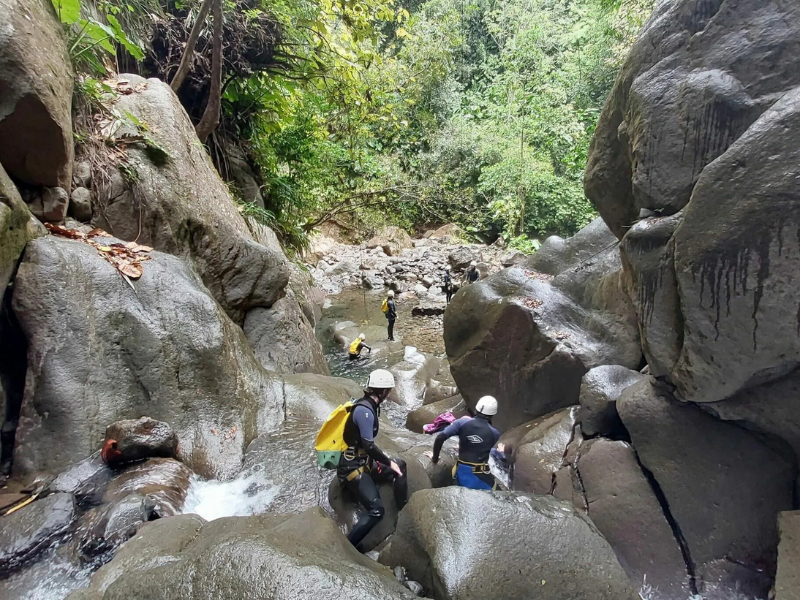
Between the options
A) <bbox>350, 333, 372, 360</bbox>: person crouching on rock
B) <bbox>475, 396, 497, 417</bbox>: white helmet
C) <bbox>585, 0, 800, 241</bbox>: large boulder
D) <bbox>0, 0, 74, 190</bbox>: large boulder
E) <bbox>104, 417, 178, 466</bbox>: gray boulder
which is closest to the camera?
<bbox>585, 0, 800, 241</bbox>: large boulder

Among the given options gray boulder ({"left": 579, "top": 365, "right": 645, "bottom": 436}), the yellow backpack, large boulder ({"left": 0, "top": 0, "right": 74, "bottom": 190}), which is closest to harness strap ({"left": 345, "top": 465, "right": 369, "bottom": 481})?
the yellow backpack

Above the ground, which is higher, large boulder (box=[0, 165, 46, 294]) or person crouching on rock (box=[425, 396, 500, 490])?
large boulder (box=[0, 165, 46, 294])

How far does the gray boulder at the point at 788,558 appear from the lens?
3480mm

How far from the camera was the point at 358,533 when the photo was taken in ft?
14.5

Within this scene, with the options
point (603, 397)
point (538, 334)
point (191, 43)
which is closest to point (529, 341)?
point (538, 334)

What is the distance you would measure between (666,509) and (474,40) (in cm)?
3368

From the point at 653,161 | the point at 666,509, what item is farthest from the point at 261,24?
the point at 666,509

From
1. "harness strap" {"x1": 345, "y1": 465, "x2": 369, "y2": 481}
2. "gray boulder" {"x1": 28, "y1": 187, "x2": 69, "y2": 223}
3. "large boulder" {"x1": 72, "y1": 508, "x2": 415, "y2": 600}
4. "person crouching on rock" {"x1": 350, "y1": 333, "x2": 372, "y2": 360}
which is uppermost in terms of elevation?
"gray boulder" {"x1": 28, "y1": 187, "x2": 69, "y2": 223}

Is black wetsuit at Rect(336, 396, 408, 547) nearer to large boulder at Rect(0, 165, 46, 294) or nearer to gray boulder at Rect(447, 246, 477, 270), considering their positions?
large boulder at Rect(0, 165, 46, 294)

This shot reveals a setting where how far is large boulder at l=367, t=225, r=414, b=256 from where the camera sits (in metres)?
27.0

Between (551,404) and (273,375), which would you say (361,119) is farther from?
(551,404)

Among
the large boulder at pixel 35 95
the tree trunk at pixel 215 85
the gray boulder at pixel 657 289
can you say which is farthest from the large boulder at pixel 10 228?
the gray boulder at pixel 657 289

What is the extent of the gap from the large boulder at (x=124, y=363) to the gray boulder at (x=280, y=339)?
1.55m

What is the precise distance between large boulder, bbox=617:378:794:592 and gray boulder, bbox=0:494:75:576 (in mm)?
5467
